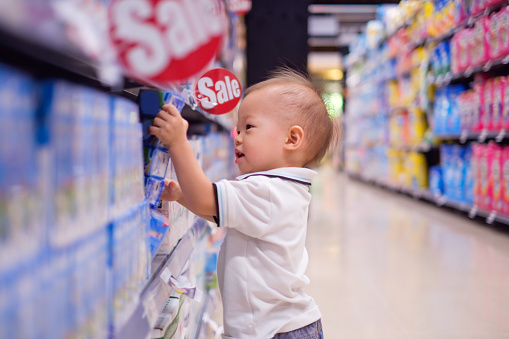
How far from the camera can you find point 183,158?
89 centimetres

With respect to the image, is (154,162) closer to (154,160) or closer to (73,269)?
(154,160)

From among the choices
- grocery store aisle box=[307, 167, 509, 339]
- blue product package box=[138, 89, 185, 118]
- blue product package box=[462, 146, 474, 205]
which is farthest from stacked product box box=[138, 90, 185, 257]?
blue product package box=[462, 146, 474, 205]

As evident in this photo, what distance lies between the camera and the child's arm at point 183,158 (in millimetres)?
869

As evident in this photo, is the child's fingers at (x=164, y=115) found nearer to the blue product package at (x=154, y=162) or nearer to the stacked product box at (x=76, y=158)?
the blue product package at (x=154, y=162)

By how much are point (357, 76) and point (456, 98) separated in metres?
5.61

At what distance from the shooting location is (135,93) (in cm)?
99

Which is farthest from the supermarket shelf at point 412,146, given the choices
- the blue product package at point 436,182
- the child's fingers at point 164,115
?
the child's fingers at point 164,115

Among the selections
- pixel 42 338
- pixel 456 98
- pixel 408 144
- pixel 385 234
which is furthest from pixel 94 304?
pixel 408 144

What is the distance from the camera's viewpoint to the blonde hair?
109cm

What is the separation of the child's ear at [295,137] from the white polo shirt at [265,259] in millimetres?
54

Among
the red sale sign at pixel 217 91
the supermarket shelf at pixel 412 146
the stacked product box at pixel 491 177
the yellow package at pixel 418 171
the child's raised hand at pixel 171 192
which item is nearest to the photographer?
the child's raised hand at pixel 171 192

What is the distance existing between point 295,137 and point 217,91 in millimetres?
249

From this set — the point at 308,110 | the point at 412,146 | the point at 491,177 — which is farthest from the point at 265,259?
the point at 412,146

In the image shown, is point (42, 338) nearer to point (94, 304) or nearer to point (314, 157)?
point (94, 304)
